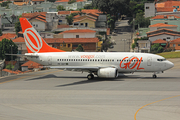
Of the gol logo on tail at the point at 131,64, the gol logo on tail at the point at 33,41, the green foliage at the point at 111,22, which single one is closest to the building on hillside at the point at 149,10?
the green foliage at the point at 111,22

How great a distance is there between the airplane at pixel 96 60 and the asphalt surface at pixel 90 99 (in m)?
1.80

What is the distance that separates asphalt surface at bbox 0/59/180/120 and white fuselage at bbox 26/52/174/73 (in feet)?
7.24

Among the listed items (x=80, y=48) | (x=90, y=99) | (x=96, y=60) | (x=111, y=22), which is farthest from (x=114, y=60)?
(x=111, y=22)

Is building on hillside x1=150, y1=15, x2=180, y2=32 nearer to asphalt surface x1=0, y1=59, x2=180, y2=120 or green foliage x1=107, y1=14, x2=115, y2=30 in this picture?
green foliage x1=107, y1=14, x2=115, y2=30

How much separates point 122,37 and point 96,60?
93.0 meters

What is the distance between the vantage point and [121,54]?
2019 inches

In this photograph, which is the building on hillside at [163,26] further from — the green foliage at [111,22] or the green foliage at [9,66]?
the green foliage at [9,66]

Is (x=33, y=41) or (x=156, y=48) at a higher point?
(x=33, y=41)

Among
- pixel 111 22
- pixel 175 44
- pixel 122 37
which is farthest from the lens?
pixel 111 22

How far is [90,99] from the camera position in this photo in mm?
35500

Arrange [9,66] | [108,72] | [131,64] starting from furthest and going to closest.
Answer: [9,66] → [131,64] → [108,72]

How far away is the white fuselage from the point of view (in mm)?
50125

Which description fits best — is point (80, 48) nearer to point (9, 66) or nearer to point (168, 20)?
point (9, 66)

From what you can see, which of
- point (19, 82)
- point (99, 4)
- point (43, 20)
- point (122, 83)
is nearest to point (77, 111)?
point (122, 83)
